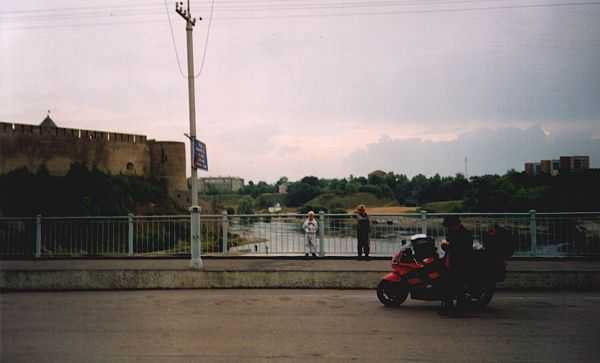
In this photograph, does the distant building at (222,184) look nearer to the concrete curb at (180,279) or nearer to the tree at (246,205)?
the tree at (246,205)

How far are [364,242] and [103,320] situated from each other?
773 cm

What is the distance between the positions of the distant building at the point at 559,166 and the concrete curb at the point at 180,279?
28.2 feet

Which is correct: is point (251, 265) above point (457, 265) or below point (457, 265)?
below

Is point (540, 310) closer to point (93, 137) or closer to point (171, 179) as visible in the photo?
point (93, 137)

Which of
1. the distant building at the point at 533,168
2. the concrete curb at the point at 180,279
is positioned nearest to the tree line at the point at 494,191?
the distant building at the point at 533,168

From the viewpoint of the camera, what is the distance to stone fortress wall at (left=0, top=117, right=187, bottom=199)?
5931 centimetres

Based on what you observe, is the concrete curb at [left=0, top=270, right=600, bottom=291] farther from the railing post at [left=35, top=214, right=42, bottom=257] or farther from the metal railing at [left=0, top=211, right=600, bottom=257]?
the railing post at [left=35, top=214, right=42, bottom=257]

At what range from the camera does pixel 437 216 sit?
570 inches

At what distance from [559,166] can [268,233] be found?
1600 cm

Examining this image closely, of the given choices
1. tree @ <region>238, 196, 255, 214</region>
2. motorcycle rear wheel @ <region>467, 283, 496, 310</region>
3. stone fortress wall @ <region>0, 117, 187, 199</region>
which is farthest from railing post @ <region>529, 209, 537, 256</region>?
tree @ <region>238, 196, 255, 214</region>

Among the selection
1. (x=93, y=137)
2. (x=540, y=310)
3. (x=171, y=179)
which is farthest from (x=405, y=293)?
(x=171, y=179)

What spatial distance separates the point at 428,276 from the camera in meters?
9.32

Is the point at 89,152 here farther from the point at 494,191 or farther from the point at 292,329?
the point at 292,329

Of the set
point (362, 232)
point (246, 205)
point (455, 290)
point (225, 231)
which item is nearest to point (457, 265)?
point (455, 290)
